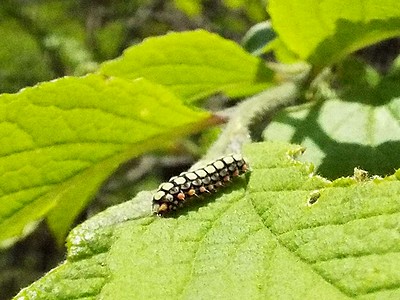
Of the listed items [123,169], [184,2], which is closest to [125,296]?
[184,2]

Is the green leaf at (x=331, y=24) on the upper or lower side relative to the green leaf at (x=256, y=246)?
upper

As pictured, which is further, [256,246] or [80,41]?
[80,41]

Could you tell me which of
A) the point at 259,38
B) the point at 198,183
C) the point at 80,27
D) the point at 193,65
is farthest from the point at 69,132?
the point at 80,27

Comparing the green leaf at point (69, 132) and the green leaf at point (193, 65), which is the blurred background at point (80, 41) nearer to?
the green leaf at point (193, 65)

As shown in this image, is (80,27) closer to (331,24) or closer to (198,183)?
(331,24)

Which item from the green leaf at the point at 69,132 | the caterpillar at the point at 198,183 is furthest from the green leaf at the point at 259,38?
the caterpillar at the point at 198,183

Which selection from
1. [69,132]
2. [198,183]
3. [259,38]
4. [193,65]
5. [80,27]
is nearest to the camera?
[198,183]

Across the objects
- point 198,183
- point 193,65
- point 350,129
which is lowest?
point 350,129

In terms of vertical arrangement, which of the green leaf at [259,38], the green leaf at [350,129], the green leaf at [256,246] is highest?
the green leaf at [259,38]
